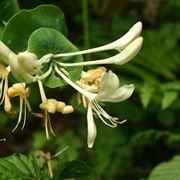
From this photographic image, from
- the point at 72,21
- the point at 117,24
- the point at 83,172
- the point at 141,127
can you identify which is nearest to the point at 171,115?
the point at 141,127

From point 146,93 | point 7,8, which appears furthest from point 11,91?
point 146,93

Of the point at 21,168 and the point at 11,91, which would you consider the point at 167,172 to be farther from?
the point at 11,91

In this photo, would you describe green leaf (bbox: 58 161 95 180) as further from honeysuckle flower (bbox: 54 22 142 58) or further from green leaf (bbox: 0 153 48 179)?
honeysuckle flower (bbox: 54 22 142 58)

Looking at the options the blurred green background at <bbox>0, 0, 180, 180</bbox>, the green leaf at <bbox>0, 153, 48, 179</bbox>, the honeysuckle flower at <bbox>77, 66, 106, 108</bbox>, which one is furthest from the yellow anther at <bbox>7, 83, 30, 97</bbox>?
the blurred green background at <bbox>0, 0, 180, 180</bbox>

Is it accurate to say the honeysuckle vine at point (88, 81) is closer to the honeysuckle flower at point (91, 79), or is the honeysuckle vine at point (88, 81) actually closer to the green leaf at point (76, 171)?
the honeysuckle flower at point (91, 79)

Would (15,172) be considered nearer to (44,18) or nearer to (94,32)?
(44,18)

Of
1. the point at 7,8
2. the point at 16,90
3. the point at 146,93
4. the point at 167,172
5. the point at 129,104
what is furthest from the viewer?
the point at 129,104

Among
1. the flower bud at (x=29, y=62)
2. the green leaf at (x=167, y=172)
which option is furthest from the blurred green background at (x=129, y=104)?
the flower bud at (x=29, y=62)
